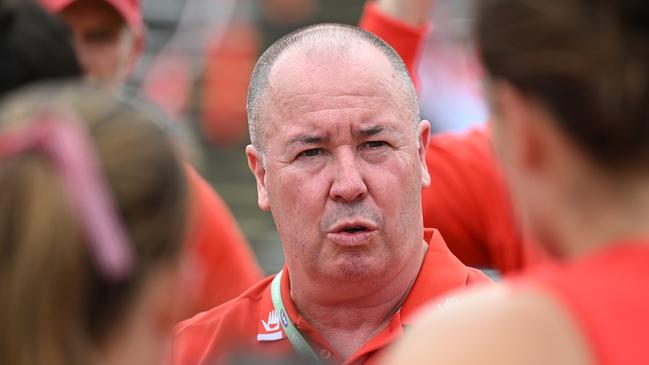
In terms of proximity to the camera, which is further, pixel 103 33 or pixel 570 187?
pixel 103 33

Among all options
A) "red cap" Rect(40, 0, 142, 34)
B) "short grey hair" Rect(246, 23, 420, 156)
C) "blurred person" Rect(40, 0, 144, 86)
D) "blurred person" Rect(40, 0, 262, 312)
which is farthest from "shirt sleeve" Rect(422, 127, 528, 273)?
"red cap" Rect(40, 0, 142, 34)

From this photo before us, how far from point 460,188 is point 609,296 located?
2.42 m

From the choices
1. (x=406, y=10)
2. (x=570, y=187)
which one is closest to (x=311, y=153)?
(x=406, y=10)

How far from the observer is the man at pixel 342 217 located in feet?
10.4

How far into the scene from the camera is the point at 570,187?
1559 mm

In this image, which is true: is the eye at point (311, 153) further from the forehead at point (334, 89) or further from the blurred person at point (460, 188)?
the blurred person at point (460, 188)

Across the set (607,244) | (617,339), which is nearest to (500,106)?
(607,244)

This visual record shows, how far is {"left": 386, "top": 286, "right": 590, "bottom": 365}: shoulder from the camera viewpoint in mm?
1438

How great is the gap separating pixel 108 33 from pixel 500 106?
3.27 m

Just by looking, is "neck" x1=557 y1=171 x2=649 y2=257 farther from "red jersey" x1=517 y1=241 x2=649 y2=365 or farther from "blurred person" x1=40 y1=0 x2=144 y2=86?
"blurred person" x1=40 y1=0 x2=144 y2=86

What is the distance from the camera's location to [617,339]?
4.76ft

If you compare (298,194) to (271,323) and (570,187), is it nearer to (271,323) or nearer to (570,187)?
(271,323)

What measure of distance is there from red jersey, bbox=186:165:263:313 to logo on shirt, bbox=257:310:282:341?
3.83 ft

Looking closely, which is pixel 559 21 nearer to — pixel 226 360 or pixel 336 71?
pixel 226 360
